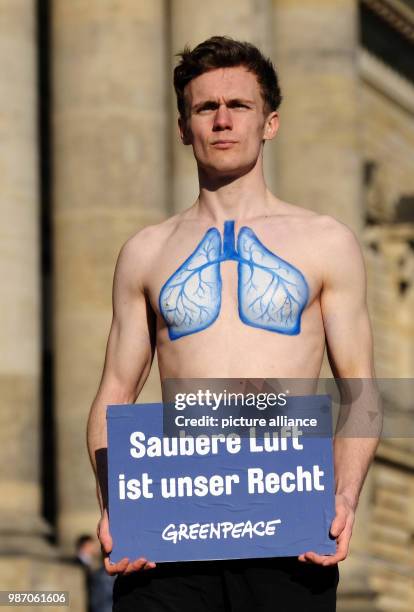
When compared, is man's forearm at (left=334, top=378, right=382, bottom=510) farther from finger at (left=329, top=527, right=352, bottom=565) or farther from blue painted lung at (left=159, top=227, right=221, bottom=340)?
blue painted lung at (left=159, top=227, right=221, bottom=340)

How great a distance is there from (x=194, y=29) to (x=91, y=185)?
8.69 feet

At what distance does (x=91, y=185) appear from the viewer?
76.0 ft

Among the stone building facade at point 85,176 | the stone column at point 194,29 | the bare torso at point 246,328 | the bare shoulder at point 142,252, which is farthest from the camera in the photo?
A: the stone column at point 194,29

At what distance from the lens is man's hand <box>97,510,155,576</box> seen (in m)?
5.72

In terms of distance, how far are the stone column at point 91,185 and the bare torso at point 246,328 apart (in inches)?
651

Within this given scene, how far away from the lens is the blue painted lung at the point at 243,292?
20.0 ft

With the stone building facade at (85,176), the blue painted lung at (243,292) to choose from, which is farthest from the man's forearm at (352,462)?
the stone building facade at (85,176)

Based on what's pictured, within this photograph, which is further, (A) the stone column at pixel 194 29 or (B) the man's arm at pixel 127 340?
(A) the stone column at pixel 194 29

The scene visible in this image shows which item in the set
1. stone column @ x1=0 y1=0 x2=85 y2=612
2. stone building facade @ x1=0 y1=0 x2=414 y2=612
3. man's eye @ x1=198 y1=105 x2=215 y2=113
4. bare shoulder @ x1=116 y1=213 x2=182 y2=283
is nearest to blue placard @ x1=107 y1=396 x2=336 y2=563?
bare shoulder @ x1=116 y1=213 x2=182 y2=283

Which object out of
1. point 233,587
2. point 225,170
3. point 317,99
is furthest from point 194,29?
point 233,587

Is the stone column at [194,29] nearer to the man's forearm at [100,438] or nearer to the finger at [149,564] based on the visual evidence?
the man's forearm at [100,438]

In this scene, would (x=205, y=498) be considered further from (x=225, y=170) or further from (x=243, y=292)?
(x=225, y=170)

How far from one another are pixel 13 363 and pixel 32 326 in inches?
23.4

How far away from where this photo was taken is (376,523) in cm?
3384
